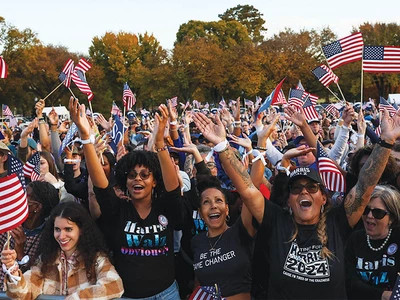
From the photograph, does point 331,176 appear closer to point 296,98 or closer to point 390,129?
point 390,129

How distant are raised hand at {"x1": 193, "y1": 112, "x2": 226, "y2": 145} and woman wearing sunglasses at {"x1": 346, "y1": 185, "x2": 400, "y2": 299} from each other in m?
1.30

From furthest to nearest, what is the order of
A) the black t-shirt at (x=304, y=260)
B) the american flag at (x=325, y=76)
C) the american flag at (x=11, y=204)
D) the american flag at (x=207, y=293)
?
1. the american flag at (x=325, y=76)
2. the american flag at (x=11, y=204)
3. the american flag at (x=207, y=293)
4. the black t-shirt at (x=304, y=260)

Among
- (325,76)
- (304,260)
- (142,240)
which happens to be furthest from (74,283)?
(325,76)

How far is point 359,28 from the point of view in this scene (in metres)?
54.0

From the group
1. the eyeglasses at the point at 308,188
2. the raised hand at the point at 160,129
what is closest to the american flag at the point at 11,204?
the raised hand at the point at 160,129

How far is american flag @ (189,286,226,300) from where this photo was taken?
11.1ft

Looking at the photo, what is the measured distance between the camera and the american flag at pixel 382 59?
8.36 metres

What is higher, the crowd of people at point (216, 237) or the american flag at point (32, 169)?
the american flag at point (32, 169)

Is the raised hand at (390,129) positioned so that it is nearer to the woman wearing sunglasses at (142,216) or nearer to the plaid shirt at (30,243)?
the woman wearing sunglasses at (142,216)

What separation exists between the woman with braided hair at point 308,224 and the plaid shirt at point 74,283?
1.19 meters

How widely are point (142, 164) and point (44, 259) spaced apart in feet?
3.68

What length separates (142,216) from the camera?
12.7ft

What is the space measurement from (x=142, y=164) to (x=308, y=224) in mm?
1535

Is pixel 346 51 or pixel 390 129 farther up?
pixel 346 51
